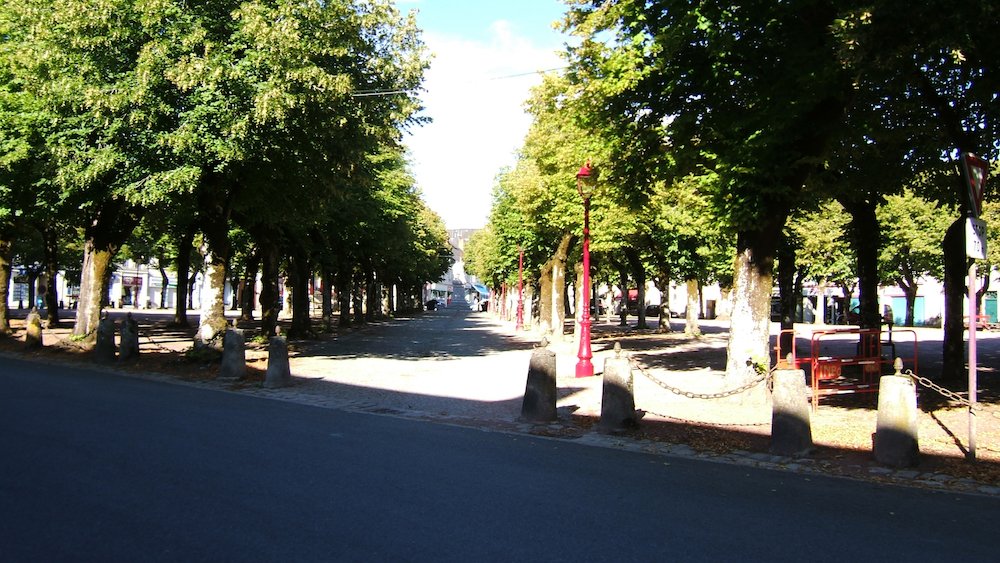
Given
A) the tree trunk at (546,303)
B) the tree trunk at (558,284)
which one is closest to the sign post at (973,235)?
the tree trunk at (558,284)

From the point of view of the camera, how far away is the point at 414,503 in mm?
5867

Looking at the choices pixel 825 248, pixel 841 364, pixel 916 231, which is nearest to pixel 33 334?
pixel 841 364

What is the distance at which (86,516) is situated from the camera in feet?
17.2

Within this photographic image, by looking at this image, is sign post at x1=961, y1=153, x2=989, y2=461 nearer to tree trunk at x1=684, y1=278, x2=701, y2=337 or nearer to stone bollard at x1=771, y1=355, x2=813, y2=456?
stone bollard at x1=771, y1=355, x2=813, y2=456

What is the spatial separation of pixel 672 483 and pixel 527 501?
1.67 meters

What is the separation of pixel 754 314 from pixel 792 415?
13.3 feet

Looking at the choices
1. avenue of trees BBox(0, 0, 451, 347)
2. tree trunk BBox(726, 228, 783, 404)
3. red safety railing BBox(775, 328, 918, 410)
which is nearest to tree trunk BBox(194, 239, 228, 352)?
avenue of trees BBox(0, 0, 451, 347)

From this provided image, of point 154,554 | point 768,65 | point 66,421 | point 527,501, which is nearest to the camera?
point 154,554

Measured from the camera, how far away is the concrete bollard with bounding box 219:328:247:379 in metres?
15.8

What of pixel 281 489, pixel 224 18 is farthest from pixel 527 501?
pixel 224 18

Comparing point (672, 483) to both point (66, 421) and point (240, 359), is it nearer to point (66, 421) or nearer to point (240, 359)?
point (66, 421)

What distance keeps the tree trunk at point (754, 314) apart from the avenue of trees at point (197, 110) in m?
8.85

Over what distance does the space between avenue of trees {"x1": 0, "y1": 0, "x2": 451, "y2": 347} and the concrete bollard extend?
9.71ft

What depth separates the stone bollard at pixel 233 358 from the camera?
15820 mm
